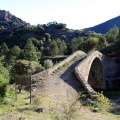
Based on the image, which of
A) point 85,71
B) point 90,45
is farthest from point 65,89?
point 90,45

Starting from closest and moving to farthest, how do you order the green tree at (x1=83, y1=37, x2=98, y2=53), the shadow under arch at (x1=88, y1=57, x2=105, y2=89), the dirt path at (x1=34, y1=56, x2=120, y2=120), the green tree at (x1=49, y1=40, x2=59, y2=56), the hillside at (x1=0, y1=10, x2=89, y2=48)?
the dirt path at (x1=34, y1=56, x2=120, y2=120) < the shadow under arch at (x1=88, y1=57, x2=105, y2=89) < the green tree at (x1=83, y1=37, x2=98, y2=53) < the green tree at (x1=49, y1=40, x2=59, y2=56) < the hillside at (x1=0, y1=10, x2=89, y2=48)

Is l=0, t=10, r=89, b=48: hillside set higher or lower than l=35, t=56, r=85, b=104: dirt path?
higher

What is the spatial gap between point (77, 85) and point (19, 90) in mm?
5696

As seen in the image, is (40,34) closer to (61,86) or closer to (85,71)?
(85,71)

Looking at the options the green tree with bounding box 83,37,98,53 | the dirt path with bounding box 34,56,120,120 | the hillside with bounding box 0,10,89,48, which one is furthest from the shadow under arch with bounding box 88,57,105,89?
the hillside with bounding box 0,10,89,48

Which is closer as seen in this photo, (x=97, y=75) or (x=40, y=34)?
(x=97, y=75)

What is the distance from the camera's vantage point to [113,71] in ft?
162

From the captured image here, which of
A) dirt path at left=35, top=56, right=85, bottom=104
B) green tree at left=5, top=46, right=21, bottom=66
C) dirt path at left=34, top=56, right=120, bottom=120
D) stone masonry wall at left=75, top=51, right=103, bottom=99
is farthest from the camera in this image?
green tree at left=5, top=46, right=21, bottom=66

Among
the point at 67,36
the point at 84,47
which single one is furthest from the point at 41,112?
the point at 67,36

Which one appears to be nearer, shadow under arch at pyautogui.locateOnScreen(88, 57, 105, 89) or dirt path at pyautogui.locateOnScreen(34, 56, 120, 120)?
dirt path at pyautogui.locateOnScreen(34, 56, 120, 120)

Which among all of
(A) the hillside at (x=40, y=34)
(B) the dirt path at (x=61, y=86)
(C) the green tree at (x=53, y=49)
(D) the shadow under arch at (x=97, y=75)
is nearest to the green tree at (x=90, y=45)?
(C) the green tree at (x=53, y=49)

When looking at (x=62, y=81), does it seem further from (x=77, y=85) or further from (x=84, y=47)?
(x=84, y=47)

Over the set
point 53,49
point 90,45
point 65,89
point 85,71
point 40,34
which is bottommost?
point 65,89

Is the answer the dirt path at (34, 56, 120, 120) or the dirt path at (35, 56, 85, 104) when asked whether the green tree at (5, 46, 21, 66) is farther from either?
the dirt path at (35, 56, 85, 104)
